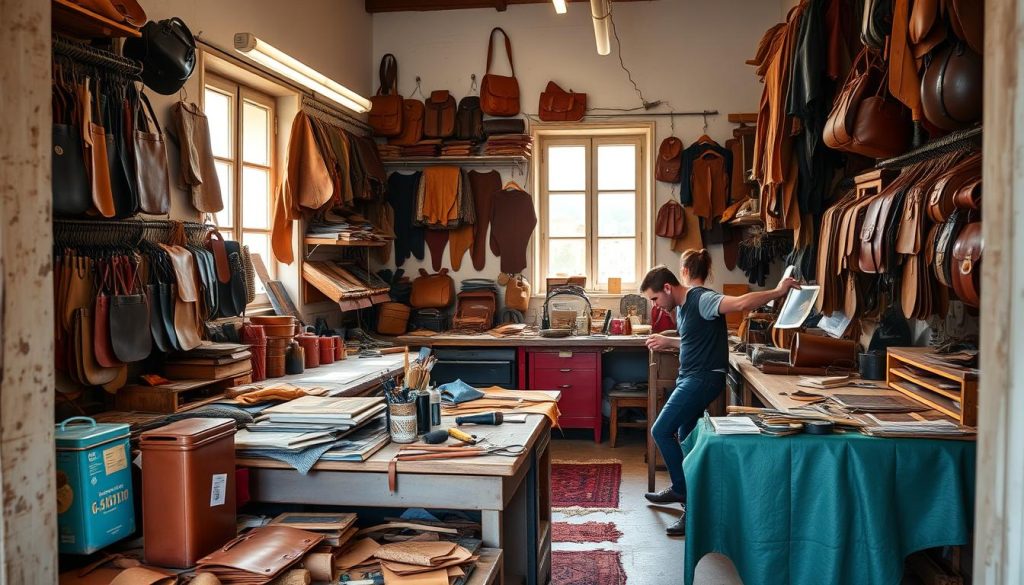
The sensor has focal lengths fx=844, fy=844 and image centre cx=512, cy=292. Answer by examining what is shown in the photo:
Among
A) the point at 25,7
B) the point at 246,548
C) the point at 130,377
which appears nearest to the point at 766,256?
the point at 130,377

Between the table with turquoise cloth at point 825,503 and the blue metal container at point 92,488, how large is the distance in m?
2.11

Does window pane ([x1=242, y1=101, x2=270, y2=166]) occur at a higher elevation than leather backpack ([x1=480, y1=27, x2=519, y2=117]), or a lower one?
lower

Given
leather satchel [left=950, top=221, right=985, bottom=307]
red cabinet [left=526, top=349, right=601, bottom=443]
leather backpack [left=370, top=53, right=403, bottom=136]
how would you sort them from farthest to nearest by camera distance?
1. leather backpack [left=370, top=53, right=403, bottom=136]
2. red cabinet [left=526, top=349, right=601, bottom=443]
3. leather satchel [left=950, top=221, right=985, bottom=307]

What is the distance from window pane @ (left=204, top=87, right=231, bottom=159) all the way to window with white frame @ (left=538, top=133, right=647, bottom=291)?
336cm

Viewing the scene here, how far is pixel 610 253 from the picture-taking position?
8.25 m

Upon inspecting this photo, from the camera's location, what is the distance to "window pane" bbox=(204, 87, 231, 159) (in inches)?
218

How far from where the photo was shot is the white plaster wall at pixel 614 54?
7.80m

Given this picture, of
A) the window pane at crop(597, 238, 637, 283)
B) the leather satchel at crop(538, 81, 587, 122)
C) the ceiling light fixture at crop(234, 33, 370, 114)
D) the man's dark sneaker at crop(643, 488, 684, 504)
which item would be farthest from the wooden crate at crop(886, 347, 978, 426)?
the leather satchel at crop(538, 81, 587, 122)

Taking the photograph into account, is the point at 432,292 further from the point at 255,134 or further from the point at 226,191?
the point at 226,191

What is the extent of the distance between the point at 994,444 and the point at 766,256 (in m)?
5.60

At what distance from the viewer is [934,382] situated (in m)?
3.68

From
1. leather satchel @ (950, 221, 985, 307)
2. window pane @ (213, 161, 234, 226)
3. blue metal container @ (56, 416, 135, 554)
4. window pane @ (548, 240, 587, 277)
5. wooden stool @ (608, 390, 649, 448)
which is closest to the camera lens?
blue metal container @ (56, 416, 135, 554)

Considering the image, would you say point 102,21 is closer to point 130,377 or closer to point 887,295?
point 130,377

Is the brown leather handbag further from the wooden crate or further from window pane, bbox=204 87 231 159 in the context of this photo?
window pane, bbox=204 87 231 159
